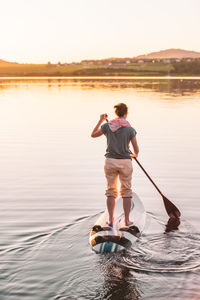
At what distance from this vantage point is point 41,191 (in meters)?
12.3

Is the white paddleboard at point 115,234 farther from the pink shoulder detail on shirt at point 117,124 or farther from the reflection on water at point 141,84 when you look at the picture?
the reflection on water at point 141,84

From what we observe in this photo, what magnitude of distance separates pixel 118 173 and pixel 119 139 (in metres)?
0.65

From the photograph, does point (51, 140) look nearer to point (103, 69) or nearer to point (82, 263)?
point (82, 263)

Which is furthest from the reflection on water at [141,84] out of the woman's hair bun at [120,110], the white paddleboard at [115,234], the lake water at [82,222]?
the woman's hair bun at [120,110]

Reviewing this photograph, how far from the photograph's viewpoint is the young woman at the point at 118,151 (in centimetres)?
791

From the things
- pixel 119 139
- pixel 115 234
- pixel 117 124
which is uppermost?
pixel 117 124

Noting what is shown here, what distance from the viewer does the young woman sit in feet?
26.0

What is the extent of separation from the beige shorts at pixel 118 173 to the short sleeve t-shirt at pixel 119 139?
0.11 m

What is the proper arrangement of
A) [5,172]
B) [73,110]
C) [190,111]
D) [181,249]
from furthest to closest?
[73,110], [190,111], [5,172], [181,249]

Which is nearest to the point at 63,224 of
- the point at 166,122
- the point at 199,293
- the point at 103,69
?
the point at 199,293

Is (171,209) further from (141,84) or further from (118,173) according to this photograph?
(141,84)

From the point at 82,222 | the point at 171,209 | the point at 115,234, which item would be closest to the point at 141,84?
the point at 171,209

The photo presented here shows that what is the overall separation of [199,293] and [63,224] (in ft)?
12.6

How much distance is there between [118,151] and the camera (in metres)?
7.96
